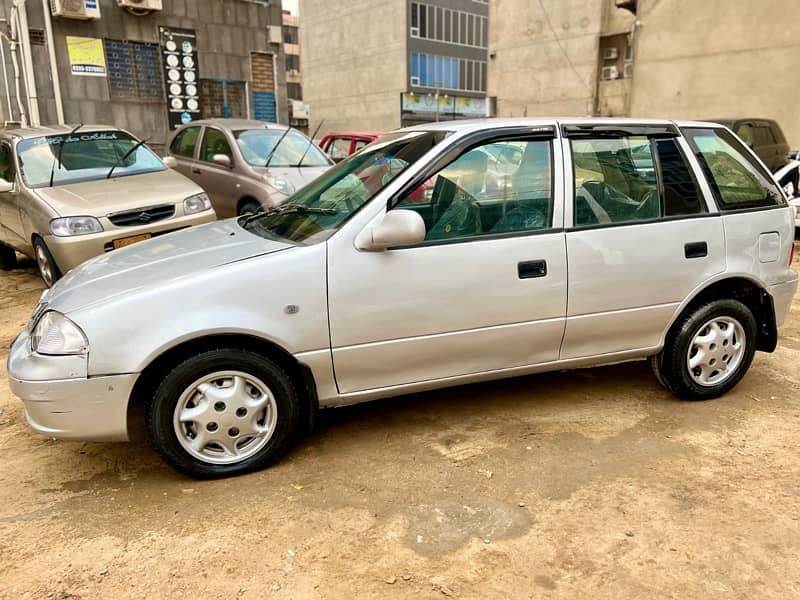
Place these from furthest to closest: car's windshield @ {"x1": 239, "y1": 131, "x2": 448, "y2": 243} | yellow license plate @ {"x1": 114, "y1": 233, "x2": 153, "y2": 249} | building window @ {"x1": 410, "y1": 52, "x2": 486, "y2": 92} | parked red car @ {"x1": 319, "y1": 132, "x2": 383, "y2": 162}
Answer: building window @ {"x1": 410, "y1": 52, "x2": 486, "y2": 92} < parked red car @ {"x1": 319, "y1": 132, "x2": 383, "y2": 162} < yellow license plate @ {"x1": 114, "y1": 233, "x2": 153, "y2": 249} < car's windshield @ {"x1": 239, "y1": 131, "x2": 448, "y2": 243}

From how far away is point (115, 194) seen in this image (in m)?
6.07

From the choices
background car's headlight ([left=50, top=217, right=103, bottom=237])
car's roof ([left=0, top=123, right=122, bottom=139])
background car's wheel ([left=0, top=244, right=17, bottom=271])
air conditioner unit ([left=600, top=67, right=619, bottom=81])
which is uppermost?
air conditioner unit ([left=600, top=67, right=619, bottom=81])

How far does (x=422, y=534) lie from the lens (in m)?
2.61

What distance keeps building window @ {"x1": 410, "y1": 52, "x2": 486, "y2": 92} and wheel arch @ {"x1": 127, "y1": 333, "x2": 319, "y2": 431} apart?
54.6 m

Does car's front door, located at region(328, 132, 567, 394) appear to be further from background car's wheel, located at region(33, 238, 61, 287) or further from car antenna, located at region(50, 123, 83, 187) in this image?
car antenna, located at region(50, 123, 83, 187)

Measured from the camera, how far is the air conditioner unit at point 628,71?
80.5 ft

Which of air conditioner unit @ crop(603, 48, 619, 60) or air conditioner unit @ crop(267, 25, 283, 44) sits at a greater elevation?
air conditioner unit @ crop(603, 48, 619, 60)

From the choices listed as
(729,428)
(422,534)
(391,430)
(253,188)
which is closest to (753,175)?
(729,428)

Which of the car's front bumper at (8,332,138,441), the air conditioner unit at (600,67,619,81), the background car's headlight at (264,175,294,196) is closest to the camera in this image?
the car's front bumper at (8,332,138,441)

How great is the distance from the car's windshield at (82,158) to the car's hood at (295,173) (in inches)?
57.7

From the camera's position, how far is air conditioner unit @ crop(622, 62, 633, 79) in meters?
24.5

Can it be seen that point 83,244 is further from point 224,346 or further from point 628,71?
point 628,71

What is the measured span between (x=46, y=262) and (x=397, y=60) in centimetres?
5249

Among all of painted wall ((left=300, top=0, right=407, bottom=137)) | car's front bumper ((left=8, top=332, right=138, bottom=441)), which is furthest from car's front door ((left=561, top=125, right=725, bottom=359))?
painted wall ((left=300, top=0, right=407, bottom=137))
